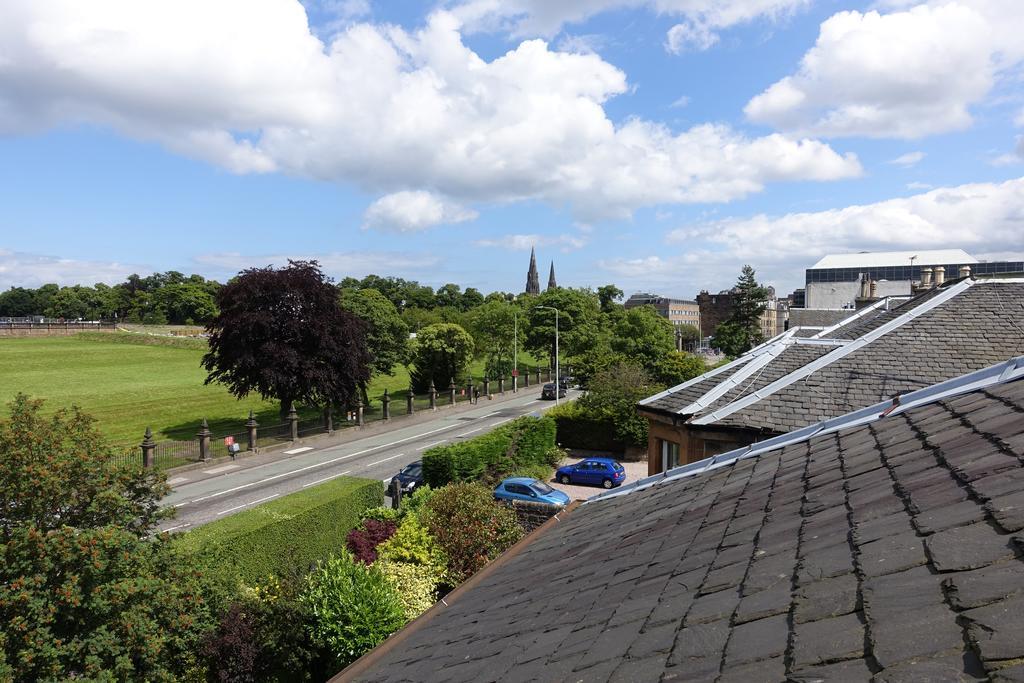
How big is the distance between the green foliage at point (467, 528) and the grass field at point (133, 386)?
660 inches

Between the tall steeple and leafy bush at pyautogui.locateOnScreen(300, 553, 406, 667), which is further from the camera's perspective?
the tall steeple

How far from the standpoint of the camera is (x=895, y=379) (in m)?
12.8

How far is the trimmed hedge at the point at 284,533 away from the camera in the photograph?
48.4 ft

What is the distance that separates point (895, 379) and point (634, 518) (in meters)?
8.96

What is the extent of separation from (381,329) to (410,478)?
27.4 metres

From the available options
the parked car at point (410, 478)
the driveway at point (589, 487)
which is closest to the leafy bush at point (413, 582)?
the parked car at point (410, 478)

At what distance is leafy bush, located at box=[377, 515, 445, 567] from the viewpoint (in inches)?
619

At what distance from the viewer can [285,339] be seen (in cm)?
3806

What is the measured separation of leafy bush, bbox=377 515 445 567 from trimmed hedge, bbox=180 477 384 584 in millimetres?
2593

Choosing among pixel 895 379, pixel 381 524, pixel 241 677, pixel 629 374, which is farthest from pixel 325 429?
pixel 895 379

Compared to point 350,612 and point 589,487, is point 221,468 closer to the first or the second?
point 589,487

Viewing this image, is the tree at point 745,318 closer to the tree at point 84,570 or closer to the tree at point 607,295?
the tree at point 607,295

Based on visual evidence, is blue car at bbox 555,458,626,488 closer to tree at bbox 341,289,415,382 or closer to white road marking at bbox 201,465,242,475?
white road marking at bbox 201,465,242,475

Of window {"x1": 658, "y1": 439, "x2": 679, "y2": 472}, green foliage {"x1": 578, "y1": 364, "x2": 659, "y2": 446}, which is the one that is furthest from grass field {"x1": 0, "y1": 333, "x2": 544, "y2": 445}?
window {"x1": 658, "y1": 439, "x2": 679, "y2": 472}
